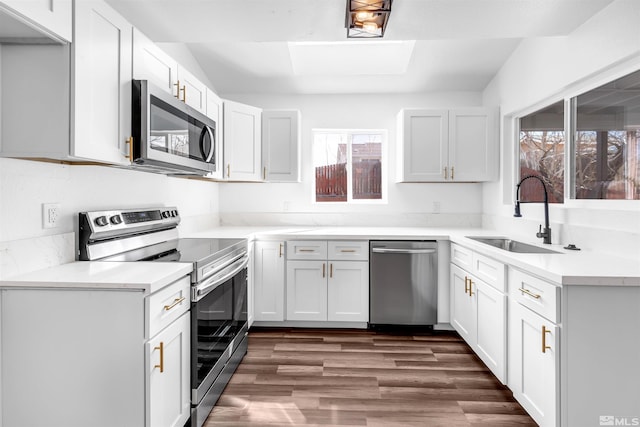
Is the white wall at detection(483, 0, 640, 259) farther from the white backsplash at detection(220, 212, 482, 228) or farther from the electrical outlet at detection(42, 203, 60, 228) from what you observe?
the electrical outlet at detection(42, 203, 60, 228)

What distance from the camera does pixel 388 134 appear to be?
12.8 feet

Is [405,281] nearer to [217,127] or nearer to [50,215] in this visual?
[217,127]

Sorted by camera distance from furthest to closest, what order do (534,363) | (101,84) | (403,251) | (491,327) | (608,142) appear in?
(403,251)
(491,327)
(608,142)
(534,363)
(101,84)

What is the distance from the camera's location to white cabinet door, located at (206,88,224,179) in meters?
2.88

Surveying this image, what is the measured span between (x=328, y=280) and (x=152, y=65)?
7.04ft

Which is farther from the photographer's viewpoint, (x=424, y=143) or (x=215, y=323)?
(x=424, y=143)

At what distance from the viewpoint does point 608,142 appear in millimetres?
2254

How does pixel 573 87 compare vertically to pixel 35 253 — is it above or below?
above

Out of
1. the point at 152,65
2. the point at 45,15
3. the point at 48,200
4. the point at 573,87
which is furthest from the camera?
the point at 573,87

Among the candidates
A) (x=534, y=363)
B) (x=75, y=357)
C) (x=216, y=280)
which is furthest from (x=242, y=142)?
(x=534, y=363)

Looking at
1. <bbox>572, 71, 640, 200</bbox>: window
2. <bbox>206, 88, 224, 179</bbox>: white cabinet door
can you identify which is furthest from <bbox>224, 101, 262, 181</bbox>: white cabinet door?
<bbox>572, 71, 640, 200</bbox>: window

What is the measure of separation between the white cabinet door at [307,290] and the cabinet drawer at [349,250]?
0.13m

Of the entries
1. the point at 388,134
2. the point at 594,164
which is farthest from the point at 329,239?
the point at 594,164

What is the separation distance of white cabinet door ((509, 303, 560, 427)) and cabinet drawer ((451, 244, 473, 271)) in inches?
25.7
